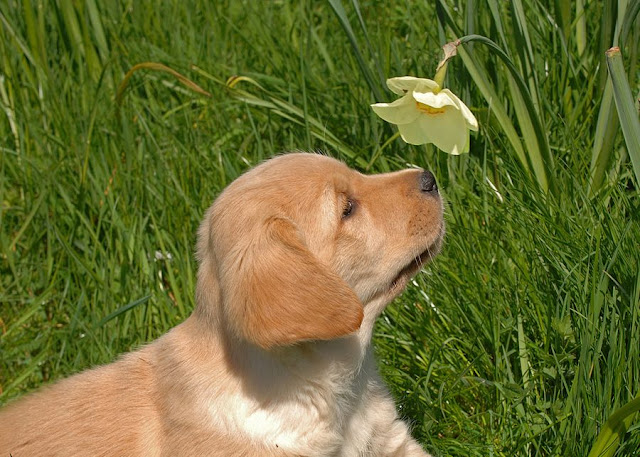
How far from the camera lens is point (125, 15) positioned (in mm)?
4828

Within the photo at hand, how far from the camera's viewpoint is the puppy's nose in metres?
2.97

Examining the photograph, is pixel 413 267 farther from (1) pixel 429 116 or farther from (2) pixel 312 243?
(1) pixel 429 116

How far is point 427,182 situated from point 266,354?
71 centimetres

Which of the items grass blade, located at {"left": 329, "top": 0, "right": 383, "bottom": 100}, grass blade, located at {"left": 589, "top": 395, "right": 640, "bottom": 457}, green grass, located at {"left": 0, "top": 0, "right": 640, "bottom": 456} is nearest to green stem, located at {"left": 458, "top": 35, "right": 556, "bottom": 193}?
green grass, located at {"left": 0, "top": 0, "right": 640, "bottom": 456}

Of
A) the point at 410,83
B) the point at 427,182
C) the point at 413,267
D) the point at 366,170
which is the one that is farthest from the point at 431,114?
the point at 366,170

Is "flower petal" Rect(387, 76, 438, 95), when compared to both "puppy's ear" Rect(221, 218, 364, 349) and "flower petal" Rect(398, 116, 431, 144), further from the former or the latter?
"puppy's ear" Rect(221, 218, 364, 349)

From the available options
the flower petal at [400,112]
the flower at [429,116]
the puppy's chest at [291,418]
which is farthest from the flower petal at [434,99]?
the puppy's chest at [291,418]

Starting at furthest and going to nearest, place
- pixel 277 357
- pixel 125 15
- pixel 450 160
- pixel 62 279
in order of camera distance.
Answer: pixel 125 15
pixel 62 279
pixel 450 160
pixel 277 357

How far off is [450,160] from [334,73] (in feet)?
2.86

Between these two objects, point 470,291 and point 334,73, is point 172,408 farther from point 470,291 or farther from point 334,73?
point 334,73

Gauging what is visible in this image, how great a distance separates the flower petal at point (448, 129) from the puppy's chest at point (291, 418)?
763mm

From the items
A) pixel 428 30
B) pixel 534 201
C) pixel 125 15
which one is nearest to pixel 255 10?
pixel 125 15

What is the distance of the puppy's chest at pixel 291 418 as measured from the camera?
9.05 ft

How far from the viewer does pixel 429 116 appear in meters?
2.62
